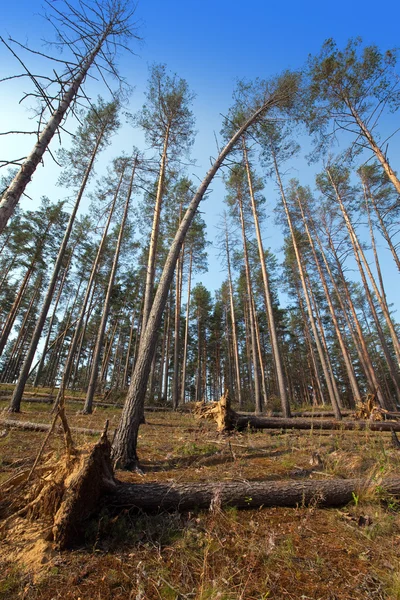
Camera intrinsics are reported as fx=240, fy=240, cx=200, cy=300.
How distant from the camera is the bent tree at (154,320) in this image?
4.32 m

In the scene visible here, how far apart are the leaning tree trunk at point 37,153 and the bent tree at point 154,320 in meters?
2.98

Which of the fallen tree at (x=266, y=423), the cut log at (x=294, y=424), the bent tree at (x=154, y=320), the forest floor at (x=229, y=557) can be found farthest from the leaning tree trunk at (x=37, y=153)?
the cut log at (x=294, y=424)

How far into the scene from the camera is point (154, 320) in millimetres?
5406

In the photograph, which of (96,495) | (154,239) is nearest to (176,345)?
(154,239)

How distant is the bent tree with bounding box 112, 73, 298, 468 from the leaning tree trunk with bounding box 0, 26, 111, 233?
2982mm

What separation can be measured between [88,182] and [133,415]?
13.3 meters

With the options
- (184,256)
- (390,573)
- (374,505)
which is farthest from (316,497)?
(184,256)

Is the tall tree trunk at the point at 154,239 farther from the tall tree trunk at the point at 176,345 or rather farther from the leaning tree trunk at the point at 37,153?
the tall tree trunk at the point at 176,345

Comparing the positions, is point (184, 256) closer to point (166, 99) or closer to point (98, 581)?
point (166, 99)

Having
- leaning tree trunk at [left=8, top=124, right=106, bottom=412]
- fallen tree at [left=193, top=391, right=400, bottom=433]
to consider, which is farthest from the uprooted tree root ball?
fallen tree at [left=193, top=391, right=400, bottom=433]

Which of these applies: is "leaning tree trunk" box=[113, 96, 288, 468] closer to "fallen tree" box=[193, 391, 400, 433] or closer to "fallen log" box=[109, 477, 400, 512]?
"fallen log" box=[109, 477, 400, 512]

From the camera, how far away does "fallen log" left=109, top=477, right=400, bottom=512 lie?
2.79 metres

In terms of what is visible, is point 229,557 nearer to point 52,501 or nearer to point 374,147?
point 52,501

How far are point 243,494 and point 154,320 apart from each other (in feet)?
11.4
